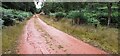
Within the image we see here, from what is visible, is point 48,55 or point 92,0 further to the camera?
point 92,0

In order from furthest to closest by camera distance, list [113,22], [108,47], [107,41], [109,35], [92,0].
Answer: [113,22] → [92,0] → [109,35] → [107,41] → [108,47]

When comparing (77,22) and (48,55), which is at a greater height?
(48,55)

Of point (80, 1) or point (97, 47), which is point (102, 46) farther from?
point (80, 1)

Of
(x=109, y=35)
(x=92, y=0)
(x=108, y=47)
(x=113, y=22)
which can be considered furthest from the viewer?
(x=113, y=22)

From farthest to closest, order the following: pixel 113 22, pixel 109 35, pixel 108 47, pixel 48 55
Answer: pixel 113 22
pixel 109 35
pixel 108 47
pixel 48 55

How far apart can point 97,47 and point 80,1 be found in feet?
41.6

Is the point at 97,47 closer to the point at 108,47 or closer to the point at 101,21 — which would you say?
the point at 108,47

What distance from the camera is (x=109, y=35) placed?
43.9ft

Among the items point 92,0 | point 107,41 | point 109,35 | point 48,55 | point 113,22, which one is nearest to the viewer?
point 48,55

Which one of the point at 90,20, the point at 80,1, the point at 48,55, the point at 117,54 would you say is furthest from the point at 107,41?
the point at 80,1

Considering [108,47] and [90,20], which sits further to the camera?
[90,20]

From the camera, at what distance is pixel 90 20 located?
73.0 feet

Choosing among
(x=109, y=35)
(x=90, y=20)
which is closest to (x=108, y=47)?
(x=109, y=35)

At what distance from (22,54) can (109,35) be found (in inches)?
234
